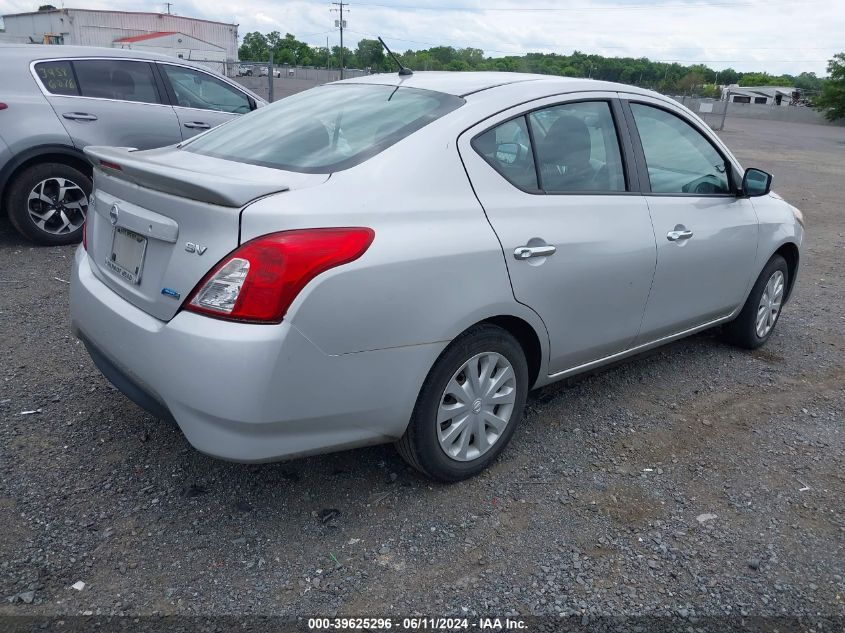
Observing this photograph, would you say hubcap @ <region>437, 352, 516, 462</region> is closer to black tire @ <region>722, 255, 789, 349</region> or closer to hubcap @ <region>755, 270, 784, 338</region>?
black tire @ <region>722, 255, 789, 349</region>

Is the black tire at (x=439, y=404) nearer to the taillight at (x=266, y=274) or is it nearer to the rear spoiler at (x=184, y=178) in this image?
the taillight at (x=266, y=274)

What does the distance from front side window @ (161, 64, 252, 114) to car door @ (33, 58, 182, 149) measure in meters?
0.19

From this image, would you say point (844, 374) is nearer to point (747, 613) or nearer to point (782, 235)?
point (782, 235)

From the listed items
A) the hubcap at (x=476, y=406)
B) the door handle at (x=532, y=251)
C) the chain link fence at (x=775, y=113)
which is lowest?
the chain link fence at (x=775, y=113)

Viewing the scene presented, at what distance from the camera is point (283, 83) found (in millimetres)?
23875

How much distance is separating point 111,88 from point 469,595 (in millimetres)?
6231

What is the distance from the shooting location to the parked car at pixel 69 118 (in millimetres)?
6387

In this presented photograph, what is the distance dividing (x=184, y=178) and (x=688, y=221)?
2.69 metres

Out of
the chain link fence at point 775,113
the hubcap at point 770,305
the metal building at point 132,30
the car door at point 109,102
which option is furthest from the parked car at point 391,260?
the metal building at point 132,30

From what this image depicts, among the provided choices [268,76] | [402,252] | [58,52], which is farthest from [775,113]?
[402,252]

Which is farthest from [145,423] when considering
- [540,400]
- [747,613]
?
[747,613]

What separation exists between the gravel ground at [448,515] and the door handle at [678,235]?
3.11ft

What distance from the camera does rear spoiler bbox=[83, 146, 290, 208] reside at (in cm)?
247

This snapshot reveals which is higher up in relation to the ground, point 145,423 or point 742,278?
point 742,278
